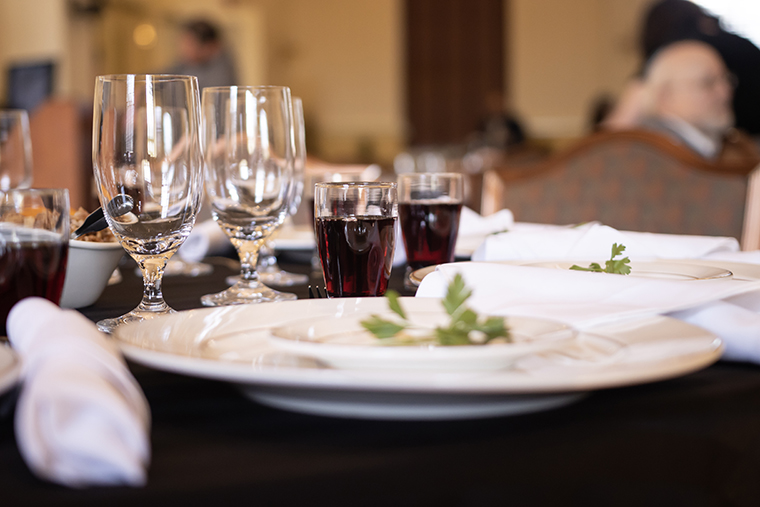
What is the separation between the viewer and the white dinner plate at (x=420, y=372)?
0.39 meters

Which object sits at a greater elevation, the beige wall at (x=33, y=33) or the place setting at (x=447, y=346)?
the beige wall at (x=33, y=33)

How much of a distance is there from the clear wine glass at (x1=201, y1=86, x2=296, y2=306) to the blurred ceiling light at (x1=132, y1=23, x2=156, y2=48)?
8845 millimetres

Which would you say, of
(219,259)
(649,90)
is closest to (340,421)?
(219,259)

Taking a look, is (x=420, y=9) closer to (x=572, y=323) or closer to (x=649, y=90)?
(x=649, y=90)

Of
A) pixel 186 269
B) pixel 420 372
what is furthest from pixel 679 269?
pixel 186 269

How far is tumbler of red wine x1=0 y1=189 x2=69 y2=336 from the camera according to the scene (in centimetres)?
60

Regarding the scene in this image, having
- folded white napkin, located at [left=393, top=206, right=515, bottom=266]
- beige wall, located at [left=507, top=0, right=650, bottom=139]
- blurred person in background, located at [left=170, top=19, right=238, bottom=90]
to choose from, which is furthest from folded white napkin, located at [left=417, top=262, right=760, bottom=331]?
beige wall, located at [left=507, top=0, right=650, bottom=139]

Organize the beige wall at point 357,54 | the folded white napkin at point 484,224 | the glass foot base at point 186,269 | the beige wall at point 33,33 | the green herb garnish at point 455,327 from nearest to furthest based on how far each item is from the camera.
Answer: the green herb garnish at point 455,327, the glass foot base at point 186,269, the folded white napkin at point 484,224, the beige wall at point 33,33, the beige wall at point 357,54

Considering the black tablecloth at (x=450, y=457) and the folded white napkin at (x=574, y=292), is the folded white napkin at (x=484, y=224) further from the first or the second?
the black tablecloth at (x=450, y=457)

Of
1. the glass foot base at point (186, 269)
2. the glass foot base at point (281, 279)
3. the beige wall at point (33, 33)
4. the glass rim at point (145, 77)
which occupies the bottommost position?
the glass foot base at point (186, 269)

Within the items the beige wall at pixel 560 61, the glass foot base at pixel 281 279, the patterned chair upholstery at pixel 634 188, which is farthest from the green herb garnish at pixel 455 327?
the beige wall at pixel 560 61

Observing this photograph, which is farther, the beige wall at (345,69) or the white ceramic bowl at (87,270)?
the beige wall at (345,69)

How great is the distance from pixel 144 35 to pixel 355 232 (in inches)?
363

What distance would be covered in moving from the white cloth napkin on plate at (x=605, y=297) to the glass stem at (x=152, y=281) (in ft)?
0.87
